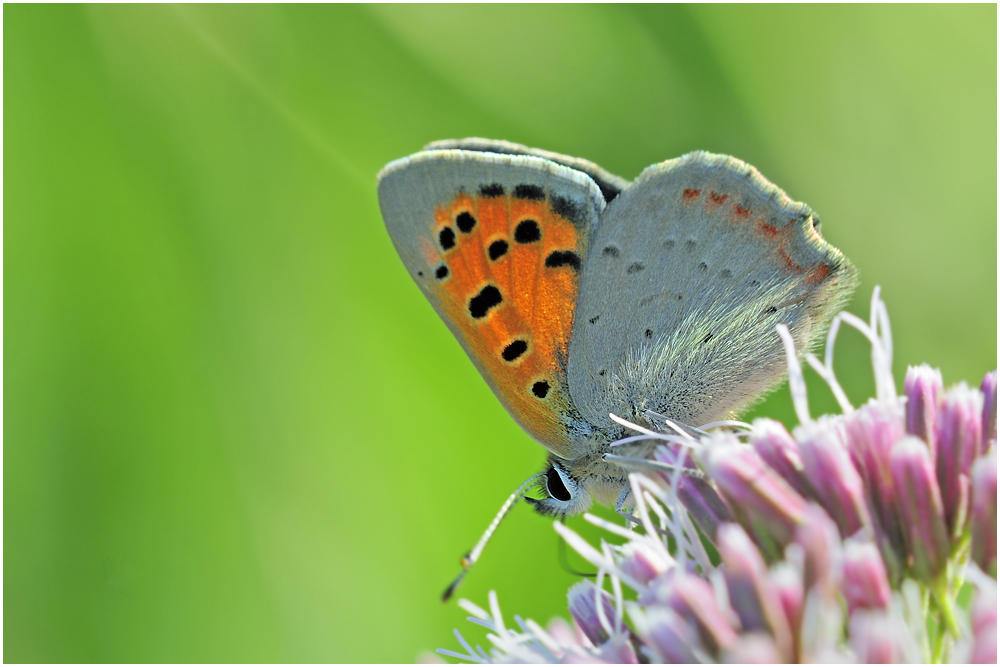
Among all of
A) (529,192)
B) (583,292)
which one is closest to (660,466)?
(583,292)

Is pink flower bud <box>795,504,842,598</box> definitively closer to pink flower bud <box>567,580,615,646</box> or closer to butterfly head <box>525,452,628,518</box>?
pink flower bud <box>567,580,615,646</box>

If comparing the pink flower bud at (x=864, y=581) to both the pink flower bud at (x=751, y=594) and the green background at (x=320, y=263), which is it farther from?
the green background at (x=320, y=263)

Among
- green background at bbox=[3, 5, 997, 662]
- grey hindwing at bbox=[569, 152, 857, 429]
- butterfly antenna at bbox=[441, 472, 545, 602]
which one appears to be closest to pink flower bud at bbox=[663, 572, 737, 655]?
butterfly antenna at bbox=[441, 472, 545, 602]

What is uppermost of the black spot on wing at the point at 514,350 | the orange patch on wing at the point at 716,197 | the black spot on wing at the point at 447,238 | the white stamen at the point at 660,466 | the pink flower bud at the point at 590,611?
the black spot on wing at the point at 447,238

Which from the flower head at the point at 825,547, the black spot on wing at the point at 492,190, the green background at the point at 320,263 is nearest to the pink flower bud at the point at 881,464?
the flower head at the point at 825,547

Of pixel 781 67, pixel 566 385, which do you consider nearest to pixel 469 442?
pixel 566 385

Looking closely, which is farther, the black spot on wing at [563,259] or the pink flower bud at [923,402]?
the black spot on wing at [563,259]
